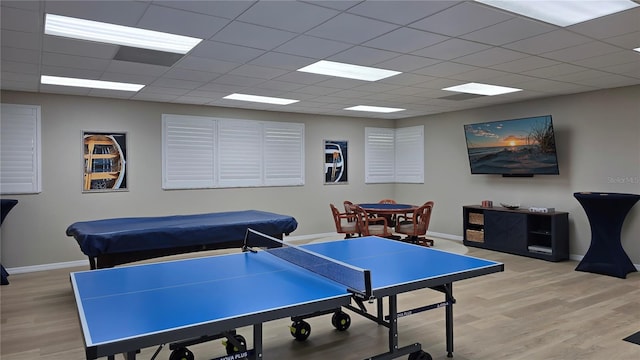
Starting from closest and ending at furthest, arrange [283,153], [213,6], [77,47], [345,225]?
1. [213,6]
2. [77,47]
3. [345,225]
4. [283,153]

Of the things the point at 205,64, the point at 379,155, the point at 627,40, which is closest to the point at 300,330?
the point at 205,64

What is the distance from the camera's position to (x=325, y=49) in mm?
4004

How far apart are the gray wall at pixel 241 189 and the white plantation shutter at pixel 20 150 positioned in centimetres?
10

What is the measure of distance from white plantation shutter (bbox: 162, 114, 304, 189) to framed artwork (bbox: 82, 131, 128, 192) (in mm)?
625

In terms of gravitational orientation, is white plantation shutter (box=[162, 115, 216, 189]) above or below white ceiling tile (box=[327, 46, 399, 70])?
below

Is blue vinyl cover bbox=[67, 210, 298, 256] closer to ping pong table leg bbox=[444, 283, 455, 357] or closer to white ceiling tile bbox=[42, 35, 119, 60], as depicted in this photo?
white ceiling tile bbox=[42, 35, 119, 60]

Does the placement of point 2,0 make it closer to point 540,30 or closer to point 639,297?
point 540,30

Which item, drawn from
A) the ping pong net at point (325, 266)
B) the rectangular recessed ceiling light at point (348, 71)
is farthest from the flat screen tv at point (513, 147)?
the ping pong net at point (325, 266)

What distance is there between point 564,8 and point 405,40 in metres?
1.21

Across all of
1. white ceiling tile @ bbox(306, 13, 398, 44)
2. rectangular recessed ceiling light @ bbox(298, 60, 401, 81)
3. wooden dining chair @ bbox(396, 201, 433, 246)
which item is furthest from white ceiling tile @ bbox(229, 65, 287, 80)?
wooden dining chair @ bbox(396, 201, 433, 246)

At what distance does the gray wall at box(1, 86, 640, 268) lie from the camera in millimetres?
5910

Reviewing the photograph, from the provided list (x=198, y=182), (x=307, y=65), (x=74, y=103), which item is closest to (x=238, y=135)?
(x=198, y=182)

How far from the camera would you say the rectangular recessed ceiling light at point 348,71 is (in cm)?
482

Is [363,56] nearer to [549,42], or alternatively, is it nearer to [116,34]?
[549,42]
